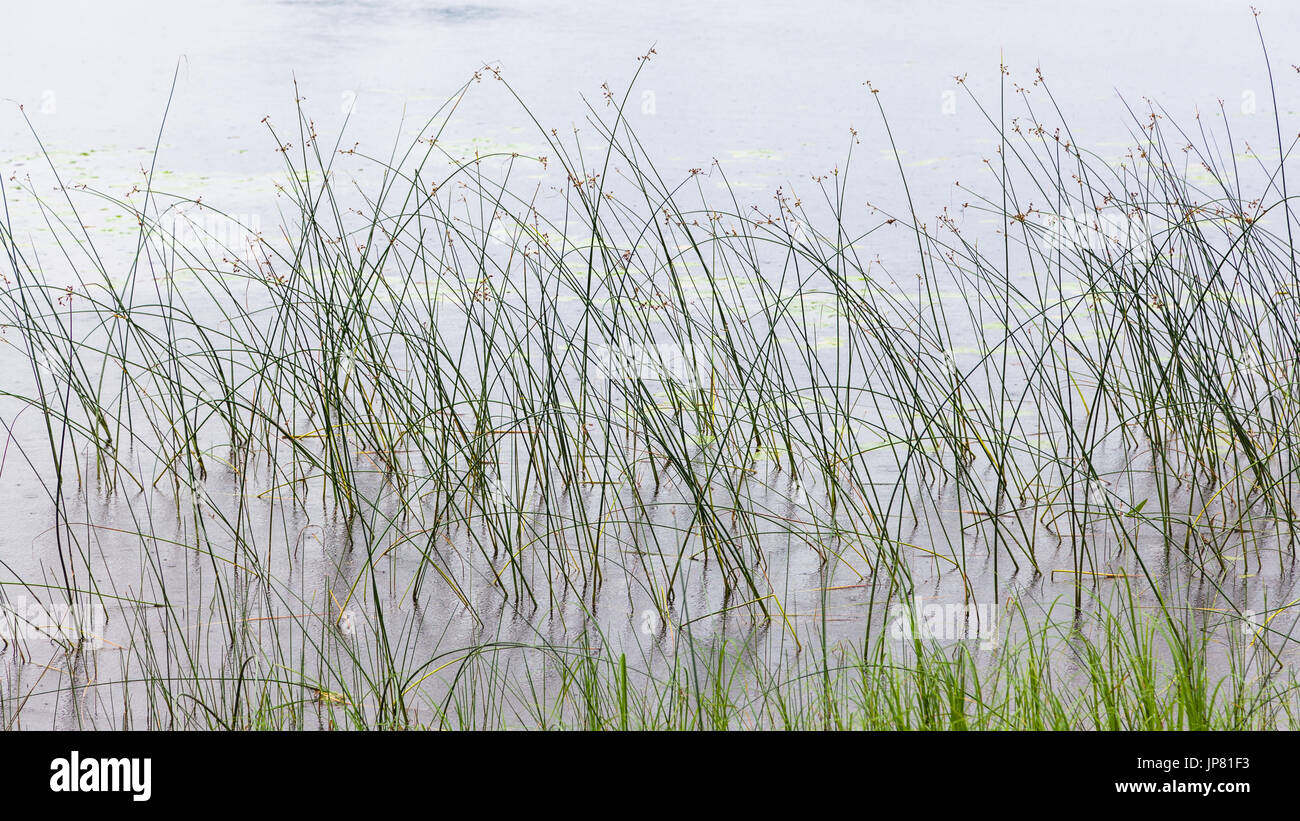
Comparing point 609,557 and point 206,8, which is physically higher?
point 206,8

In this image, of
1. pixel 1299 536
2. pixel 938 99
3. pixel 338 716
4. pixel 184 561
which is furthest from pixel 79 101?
pixel 1299 536

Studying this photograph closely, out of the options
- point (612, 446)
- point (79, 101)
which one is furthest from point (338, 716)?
point (79, 101)

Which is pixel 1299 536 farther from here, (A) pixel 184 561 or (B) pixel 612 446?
Answer: (A) pixel 184 561

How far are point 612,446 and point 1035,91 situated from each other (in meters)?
5.45

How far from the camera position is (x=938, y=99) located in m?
7.22
